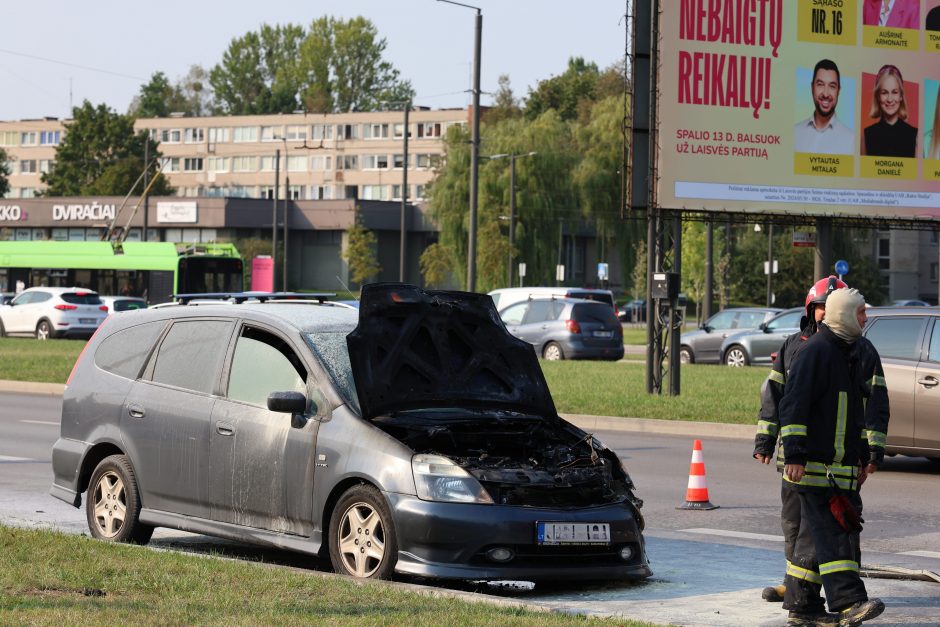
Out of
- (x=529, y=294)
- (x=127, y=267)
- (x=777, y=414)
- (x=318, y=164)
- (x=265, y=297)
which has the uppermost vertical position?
(x=318, y=164)

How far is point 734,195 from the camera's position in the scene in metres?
24.2

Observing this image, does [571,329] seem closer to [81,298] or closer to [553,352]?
[553,352]

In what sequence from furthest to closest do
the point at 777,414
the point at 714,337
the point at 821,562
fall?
1. the point at 714,337
2. the point at 777,414
3. the point at 821,562

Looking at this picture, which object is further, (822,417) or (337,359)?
(337,359)

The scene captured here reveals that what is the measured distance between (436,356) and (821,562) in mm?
2945

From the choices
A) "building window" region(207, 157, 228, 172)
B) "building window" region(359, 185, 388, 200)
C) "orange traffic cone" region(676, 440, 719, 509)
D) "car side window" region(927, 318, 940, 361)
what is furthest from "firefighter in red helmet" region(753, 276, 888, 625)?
"building window" region(207, 157, 228, 172)

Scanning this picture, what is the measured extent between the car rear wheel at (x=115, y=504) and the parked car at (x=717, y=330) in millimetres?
27303

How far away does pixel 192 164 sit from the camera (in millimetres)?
131625

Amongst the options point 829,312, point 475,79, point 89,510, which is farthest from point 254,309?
point 475,79

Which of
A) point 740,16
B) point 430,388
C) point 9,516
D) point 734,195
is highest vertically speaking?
point 740,16

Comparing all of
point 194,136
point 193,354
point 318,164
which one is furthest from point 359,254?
point 193,354

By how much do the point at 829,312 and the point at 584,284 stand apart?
93.8 metres

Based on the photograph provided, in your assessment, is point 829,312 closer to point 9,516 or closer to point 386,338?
point 386,338

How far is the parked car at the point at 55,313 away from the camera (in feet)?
→ 156
